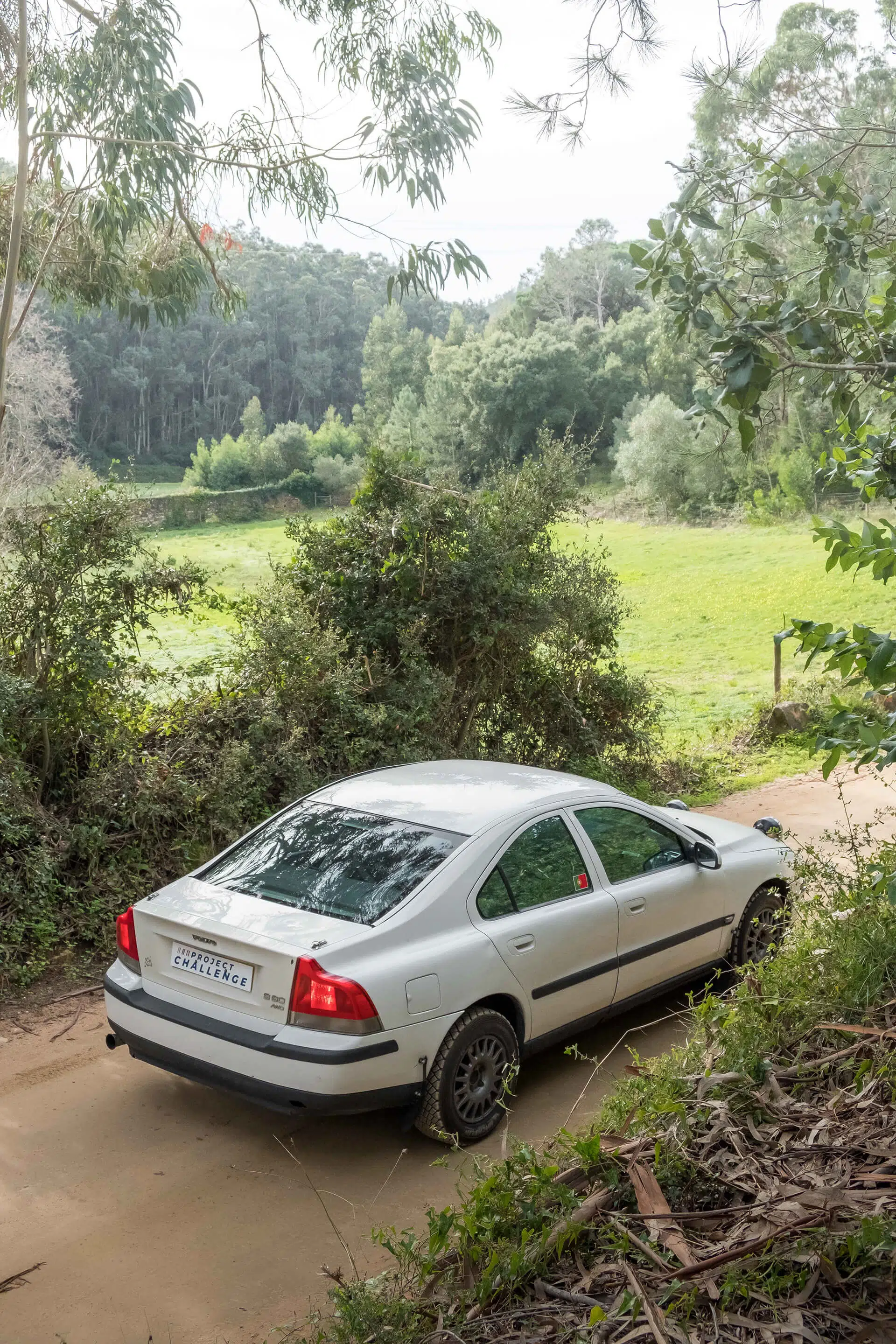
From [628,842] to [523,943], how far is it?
1.13 metres

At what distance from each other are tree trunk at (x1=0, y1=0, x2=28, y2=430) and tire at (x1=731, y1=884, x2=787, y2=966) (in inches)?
251

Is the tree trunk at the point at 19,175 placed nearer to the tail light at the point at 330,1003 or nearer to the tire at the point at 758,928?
the tail light at the point at 330,1003

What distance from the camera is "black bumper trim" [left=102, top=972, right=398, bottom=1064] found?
4.55 m

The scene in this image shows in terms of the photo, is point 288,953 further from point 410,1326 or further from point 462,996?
point 410,1326

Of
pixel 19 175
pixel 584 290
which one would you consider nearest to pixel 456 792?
pixel 19 175

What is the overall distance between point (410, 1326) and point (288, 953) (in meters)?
A: 1.76

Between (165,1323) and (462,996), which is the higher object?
(462,996)

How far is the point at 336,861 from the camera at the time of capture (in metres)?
5.42

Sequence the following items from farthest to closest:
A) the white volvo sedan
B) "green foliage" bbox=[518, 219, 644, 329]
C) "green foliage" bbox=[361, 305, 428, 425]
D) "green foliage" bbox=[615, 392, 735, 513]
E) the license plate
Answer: "green foliage" bbox=[518, 219, 644, 329] → "green foliage" bbox=[361, 305, 428, 425] → "green foliage" bbox=[615, 392, 735, 513] → the license plate → the white volvo sedan

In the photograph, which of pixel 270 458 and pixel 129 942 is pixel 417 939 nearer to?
pixel 129 942

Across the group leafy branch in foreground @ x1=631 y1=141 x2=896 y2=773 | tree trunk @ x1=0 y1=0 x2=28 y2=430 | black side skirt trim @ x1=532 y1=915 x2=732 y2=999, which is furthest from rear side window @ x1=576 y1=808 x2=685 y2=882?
tree trunk @ x1=0 y1=0 x2=28 y2=430

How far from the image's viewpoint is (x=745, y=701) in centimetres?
1877

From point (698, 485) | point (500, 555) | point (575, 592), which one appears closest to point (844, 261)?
point (500, 555)

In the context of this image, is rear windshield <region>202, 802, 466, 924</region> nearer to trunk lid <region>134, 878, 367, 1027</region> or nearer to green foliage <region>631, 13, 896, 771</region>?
trunk lid <region>134, 878, 367, 1027</region>
